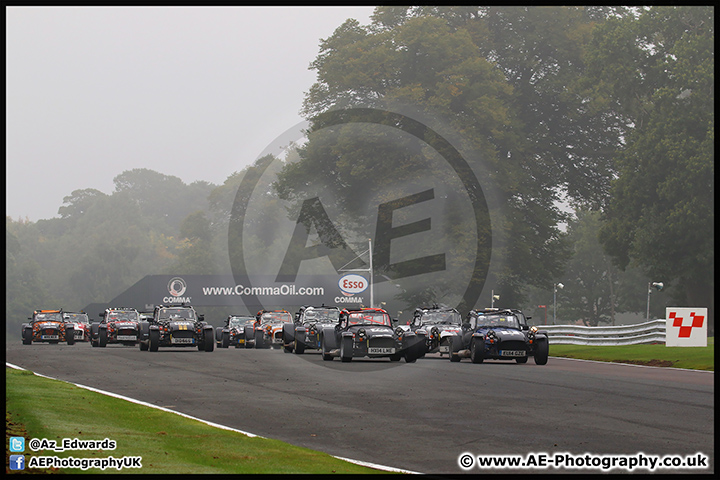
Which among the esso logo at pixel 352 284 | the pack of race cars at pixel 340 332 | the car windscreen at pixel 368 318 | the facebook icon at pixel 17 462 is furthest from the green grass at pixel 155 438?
the esso logo at pixel 352 284

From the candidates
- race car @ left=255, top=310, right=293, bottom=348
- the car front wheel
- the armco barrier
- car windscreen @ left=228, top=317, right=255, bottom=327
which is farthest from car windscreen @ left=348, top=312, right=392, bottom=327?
car windscreen @ left=228, top=317, right=255, bottom=327

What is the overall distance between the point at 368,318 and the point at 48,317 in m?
24.1

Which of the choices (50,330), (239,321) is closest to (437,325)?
(239,321)

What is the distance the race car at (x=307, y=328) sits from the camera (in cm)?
3331

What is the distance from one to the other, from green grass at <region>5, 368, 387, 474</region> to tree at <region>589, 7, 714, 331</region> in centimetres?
3716

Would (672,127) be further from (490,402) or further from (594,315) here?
(594,315)

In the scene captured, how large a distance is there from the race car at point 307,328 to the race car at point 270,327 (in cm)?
373

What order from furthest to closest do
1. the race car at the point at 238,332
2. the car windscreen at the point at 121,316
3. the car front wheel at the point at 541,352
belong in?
the car windscreen at the point at 121,316 → the race car at the point at 238,332 → the car front wheel at the point at 541,352

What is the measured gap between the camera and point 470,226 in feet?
167

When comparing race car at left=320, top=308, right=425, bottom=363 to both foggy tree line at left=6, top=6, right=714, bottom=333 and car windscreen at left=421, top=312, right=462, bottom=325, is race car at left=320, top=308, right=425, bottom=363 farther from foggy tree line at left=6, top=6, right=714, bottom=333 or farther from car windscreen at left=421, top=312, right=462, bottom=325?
foggy tree line at left=6, top=6, right=714, bottom=333

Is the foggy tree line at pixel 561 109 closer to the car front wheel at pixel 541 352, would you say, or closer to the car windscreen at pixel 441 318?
the car windscreen at pixel 441 318

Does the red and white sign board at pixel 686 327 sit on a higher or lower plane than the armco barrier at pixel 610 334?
higher

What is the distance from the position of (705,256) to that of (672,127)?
6.71 m

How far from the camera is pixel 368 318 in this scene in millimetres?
29016
